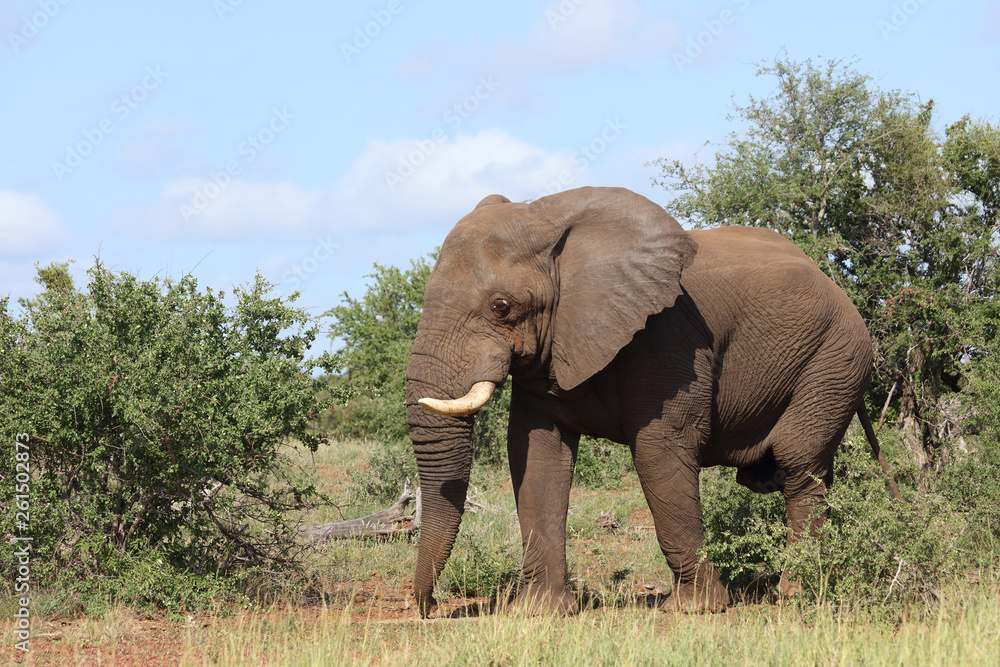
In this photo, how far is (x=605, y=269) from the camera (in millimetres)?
7363

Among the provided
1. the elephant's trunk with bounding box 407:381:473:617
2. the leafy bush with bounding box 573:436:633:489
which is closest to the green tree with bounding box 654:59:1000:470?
the leafy bush with bounding box 573:436:633:489

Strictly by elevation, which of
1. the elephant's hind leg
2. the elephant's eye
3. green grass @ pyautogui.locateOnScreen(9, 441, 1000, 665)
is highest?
the elephant's eye

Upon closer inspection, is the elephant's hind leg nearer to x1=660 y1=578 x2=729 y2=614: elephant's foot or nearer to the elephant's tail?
the elephant's tail

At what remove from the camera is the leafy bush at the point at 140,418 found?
7.43 metres

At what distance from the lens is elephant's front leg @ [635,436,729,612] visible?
7.55 m

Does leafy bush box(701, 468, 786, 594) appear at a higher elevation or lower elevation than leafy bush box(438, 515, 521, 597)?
higher

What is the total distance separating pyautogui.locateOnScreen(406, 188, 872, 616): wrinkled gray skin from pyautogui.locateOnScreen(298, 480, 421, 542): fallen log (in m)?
2.91

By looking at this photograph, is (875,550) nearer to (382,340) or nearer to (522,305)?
(522,305)

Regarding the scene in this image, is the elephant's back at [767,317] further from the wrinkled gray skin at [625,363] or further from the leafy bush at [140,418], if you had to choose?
the leafy bush at [140,418]

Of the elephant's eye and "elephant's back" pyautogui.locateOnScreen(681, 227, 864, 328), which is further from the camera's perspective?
"elephant's back" pyautogui.locateOnScreen(681, 227, 864, 328)

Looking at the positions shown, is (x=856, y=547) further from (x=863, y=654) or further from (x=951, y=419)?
(x=951, y=419)

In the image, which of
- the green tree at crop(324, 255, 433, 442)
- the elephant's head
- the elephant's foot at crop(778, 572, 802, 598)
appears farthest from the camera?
the green tree at crop(324, 255, 433, 442)

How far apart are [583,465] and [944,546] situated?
27.9 ft

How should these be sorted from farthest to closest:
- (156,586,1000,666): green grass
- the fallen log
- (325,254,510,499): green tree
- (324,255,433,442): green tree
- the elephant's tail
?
(324,255,433,442): green tree, (325,254,510,499): green tree, the fallen log, the elephant's tail, (156,586,1000,666): green grass
